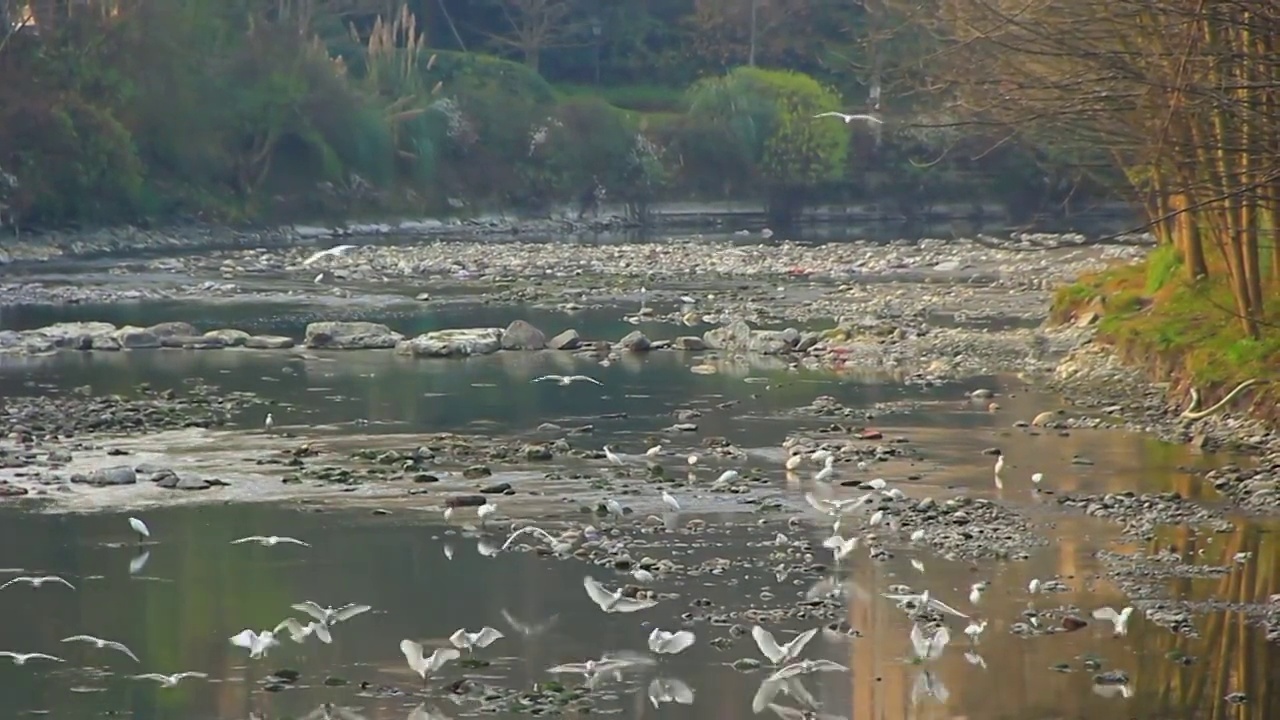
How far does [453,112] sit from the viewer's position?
90375 mm

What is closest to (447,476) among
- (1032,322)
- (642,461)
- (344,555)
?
(642,461)

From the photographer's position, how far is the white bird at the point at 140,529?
1642 cm

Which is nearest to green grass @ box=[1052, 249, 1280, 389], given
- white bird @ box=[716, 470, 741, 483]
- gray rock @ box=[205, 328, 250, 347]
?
white bird @ box=[716, 470, 741, 483]

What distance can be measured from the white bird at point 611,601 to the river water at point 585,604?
93 millimetres

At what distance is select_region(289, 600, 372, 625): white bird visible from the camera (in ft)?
44.0

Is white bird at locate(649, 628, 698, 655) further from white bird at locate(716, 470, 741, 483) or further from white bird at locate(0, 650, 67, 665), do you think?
white bird at locate(716, 470, 741, 483)

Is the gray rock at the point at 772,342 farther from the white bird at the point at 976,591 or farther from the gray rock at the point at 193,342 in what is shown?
the white bird at the point at 976,591

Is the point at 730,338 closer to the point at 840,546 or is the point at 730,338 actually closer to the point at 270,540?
the point at 270,540

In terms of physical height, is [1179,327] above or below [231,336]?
above

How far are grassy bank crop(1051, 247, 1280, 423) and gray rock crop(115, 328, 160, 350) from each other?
1437cm

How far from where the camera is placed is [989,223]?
83.4 m

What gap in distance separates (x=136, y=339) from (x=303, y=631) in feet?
70.9

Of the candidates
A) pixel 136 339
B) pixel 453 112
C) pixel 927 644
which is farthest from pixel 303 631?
pixel 453 112

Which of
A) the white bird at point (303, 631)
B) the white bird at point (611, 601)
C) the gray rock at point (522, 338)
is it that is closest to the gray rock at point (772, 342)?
the gray rock at point (522, 338)
